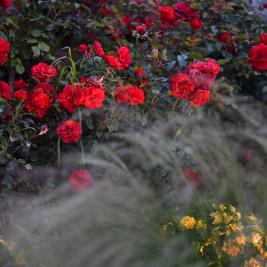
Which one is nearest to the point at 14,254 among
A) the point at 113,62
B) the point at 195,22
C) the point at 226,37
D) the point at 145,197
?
the point at 145,197

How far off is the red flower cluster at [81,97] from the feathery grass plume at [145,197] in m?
0.24

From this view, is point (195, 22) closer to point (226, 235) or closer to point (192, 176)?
point (192, 176)

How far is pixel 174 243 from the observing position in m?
2.37

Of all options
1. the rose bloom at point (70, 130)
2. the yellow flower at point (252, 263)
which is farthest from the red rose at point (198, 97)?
the yellow flower at point (252, 263)

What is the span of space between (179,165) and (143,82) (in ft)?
1.79

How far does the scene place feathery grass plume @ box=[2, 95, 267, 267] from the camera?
7.65ft

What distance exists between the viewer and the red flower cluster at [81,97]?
2.75 m

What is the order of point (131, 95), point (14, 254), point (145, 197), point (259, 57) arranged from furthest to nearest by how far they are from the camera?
→ point (259, 57) < point (131, 95) < point (145, 197) < point (14, 254)

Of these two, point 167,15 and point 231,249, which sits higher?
point 167,15

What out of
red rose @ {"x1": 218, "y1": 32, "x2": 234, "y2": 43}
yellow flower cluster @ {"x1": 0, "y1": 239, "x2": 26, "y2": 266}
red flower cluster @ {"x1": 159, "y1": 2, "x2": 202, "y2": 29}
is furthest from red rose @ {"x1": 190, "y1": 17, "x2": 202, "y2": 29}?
yellow flower cluster @ {"x1": 0, "y1": 239, "x2": 26, "y2": 266}

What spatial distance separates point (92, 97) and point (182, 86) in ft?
1.59

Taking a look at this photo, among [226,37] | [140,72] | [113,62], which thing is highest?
[113,62]

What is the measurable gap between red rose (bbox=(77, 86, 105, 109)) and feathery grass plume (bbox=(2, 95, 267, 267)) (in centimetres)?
23

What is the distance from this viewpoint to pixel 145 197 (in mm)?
2576
